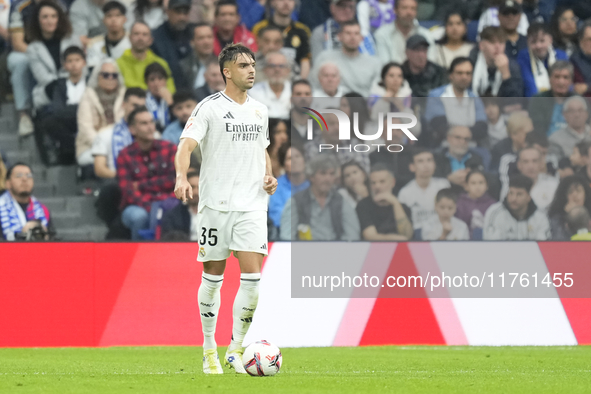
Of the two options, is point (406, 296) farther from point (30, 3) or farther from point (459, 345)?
point (30, 3)

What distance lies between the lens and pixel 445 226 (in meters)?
10.9

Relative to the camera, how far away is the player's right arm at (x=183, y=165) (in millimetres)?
6004

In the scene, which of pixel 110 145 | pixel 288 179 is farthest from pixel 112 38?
pixel 288 179

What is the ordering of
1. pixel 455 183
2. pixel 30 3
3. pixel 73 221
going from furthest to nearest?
pixel 30 3
pixel 73 221
pixel 455 183

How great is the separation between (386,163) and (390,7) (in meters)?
3.91

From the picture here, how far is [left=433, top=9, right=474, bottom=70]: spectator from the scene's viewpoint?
1366 centimetres

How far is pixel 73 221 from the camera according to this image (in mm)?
12281

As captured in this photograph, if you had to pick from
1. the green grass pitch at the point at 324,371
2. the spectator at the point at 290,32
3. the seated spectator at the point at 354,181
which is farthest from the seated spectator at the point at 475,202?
the spectator at the point at 290,32

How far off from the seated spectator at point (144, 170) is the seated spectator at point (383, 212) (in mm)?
2678

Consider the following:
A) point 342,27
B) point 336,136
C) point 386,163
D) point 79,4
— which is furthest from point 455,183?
point 79,4

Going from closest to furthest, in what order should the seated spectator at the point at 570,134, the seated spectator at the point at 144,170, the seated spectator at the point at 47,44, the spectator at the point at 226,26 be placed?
the seated spectator at the point at 570,134, the seated spectator at the point at 144,170, the seated spectator at the point at 47,44, the spectator at the point at 226,26

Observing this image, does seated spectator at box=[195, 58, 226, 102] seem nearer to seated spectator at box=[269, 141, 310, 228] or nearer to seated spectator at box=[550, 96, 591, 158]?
seated spectator at box=[269, 141, 310, 228]

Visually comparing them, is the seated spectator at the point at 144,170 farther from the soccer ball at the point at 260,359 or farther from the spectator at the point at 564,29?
the spectator at the point at 564,29

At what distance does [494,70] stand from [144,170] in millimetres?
5249
